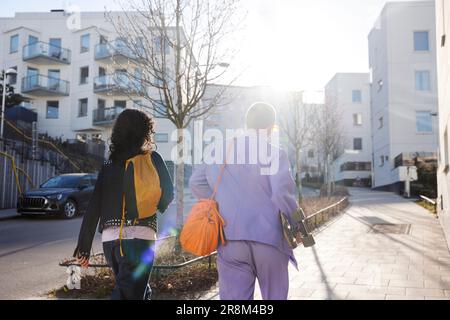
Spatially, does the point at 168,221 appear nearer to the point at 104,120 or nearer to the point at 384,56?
the point at 104,120

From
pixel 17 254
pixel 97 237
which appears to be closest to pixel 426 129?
pixel 97 237

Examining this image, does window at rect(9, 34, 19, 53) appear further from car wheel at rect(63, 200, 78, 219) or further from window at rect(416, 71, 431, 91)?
window at rect(416, 71, 431, 91)

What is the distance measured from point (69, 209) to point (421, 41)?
1194 inches

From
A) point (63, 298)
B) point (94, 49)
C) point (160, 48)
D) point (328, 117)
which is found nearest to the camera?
point (63, 298)

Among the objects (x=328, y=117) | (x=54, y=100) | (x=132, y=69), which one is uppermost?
(x=54, y=100)

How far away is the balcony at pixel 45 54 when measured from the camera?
37.5 metres

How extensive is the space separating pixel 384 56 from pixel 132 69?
31.5 metres

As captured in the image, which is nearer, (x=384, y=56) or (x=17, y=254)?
(x=17, y=254)

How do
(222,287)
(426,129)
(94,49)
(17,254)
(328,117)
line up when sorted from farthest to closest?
(94,49), (426,129), (328,117), (17,254), (222,287)

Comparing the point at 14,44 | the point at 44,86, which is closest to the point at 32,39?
the point at 14,44

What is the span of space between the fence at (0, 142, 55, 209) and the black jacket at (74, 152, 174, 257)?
16.6 meters

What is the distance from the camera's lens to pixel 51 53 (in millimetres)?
38125

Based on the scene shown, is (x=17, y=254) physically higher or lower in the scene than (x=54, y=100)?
lower

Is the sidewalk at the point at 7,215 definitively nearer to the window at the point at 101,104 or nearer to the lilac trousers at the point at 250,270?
the lilac trousers at the point at 250,270
